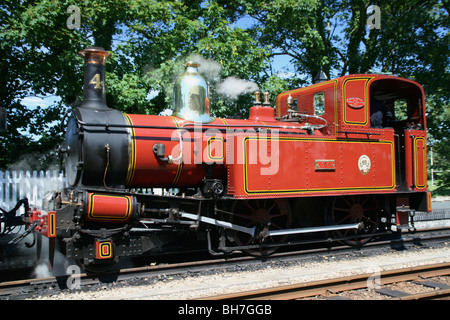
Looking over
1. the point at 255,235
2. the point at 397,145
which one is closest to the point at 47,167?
the point at 255,235

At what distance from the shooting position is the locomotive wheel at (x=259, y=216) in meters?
6.64

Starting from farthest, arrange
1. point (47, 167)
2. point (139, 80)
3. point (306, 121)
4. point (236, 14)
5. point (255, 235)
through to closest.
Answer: point (236, 14)
point (47, 167)
point (139, 80)
point (306, 121)
point (255, 235)

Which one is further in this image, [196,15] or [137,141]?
[196,15]

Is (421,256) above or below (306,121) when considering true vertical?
below

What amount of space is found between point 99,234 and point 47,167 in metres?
6.55

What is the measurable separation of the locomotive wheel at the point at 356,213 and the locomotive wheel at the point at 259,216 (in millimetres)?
997

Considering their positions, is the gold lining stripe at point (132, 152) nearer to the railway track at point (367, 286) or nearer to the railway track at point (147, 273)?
the railway track at point (147, 273)

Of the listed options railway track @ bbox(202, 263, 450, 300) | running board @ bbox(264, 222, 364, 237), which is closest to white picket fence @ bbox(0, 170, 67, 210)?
running board @ bbox(264, 222, 364, 237)

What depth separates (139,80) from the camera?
984 cm

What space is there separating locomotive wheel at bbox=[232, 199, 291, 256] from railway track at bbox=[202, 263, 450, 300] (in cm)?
175

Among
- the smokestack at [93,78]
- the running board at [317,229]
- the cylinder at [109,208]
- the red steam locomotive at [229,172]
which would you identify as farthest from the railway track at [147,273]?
the smokestack at [93,78]

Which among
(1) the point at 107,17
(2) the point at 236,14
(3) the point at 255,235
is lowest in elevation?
(3) the point at 255,235

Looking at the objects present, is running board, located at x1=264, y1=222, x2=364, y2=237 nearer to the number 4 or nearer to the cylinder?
the cylinder
